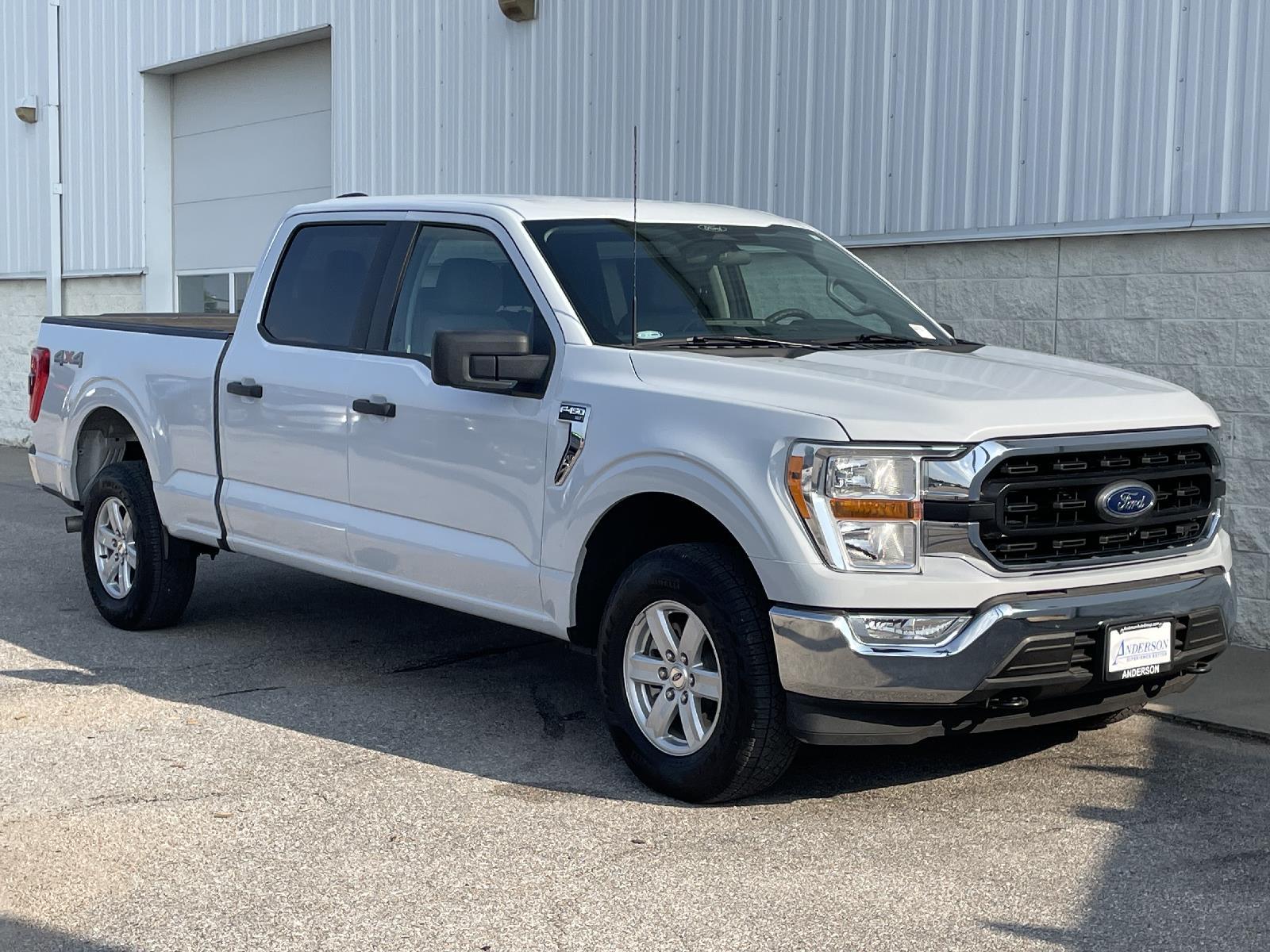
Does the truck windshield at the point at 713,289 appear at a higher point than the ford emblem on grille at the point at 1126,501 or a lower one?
higher

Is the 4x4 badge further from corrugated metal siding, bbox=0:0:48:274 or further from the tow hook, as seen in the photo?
corrugated metal siding, bbox=0:0:48:274

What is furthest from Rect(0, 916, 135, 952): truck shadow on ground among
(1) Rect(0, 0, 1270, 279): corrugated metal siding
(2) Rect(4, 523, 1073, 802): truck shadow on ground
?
(1) Rect(0, 0, 1270, 279): corrugated metal siding

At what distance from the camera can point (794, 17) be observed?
32.3 feet

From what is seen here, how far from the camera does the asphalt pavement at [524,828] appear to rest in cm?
414

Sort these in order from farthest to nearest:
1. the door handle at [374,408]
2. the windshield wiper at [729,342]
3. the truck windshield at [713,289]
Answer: the door handle at [374,408] → the truck windshield at [713,289] → the windshield wiper at [729,342]

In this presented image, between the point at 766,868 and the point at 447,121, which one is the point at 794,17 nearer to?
the point at 447,121

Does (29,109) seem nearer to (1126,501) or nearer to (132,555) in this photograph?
(132,555)

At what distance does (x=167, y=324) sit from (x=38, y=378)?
2.80ft

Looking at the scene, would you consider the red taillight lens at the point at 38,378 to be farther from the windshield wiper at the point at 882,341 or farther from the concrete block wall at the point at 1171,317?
the concrete block wall at the point at 1171,317

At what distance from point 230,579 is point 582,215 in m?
4.07

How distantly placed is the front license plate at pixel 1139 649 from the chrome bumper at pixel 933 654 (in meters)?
0.05

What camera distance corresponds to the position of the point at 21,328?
60.1 feet

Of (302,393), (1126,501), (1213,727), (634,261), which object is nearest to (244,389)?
(302,393)

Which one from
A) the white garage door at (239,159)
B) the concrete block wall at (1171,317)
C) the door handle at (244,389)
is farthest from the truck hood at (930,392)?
the white garage door at (239,159)
